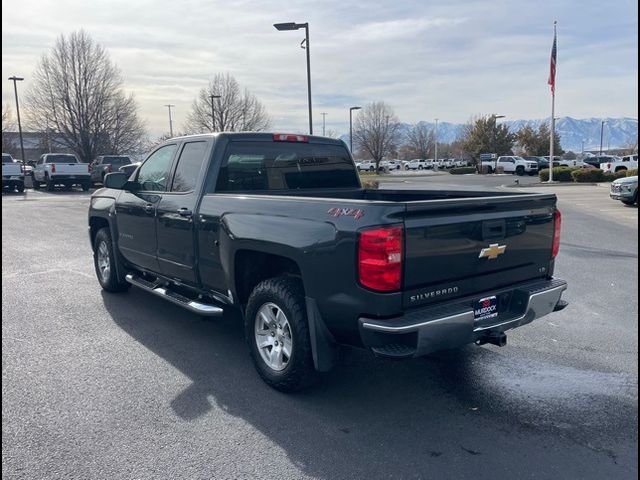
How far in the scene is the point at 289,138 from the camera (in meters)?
5.48

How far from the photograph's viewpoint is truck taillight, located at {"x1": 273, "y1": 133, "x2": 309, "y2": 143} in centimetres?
541

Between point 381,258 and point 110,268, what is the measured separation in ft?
14.9

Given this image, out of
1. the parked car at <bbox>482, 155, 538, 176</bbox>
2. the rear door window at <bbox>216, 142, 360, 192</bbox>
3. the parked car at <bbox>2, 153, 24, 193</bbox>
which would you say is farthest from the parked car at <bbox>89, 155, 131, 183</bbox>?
the parked car at <bbox>482, 155, 538, 176</bbox>

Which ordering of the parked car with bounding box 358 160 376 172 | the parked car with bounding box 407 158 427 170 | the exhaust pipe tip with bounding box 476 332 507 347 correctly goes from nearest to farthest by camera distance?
the exhaust pipe tip with bounding box 476 332 507 347 < the parked car with bounding box 358 160 376 172 < the parked car with bounding box 407 158 427 170

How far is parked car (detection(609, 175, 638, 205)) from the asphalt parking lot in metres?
14.2

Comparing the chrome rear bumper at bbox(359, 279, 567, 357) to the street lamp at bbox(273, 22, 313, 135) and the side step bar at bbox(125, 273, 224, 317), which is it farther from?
the street lamp at bbox(273, 22, 313, 135)

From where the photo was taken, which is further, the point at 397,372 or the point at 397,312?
the point at 397,372

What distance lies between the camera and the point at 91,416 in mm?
3750

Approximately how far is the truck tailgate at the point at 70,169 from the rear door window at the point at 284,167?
2591 cm

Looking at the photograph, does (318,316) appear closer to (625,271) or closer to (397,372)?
(397,372)

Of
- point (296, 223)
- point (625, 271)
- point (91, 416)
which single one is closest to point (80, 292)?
point (91, 416)

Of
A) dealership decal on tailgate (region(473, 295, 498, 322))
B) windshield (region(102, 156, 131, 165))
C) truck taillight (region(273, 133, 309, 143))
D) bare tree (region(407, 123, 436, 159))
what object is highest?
bare tree (region(407, 123, 436, 159))

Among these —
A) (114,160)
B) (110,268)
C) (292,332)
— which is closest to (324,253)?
(292,332)

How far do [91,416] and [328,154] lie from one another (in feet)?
11.0
